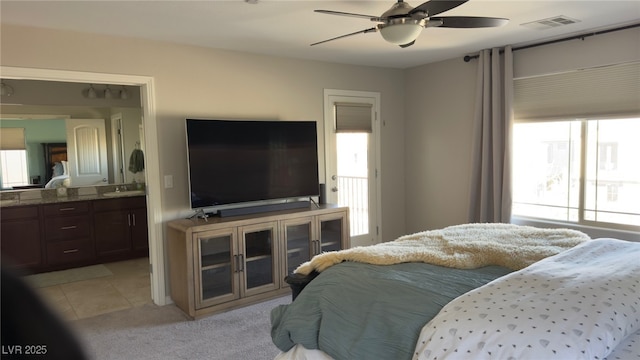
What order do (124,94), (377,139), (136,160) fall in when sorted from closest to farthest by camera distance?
(377,139) → (124,94) → (136,160)

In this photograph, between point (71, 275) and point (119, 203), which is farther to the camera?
point (119, 203)

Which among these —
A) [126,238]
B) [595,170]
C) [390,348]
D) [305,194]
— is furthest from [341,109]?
[390,348]

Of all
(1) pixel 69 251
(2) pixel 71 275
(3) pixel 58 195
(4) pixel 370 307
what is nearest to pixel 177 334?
(4) pixel 370 307

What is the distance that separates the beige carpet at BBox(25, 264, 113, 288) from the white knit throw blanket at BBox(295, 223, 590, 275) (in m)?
3.54

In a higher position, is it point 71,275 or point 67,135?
point 67,135

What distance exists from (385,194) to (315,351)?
3.72m

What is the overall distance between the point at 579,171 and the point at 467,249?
238cm

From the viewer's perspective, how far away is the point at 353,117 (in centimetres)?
537

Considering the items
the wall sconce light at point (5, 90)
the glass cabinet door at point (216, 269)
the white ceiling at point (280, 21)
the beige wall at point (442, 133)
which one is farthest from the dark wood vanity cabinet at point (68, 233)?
the beige wall at point (442, 133)

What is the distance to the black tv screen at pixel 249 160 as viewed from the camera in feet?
13.2

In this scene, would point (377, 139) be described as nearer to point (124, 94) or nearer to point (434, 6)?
point (434, 6)

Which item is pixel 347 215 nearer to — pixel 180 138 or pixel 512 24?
pixel 180 138

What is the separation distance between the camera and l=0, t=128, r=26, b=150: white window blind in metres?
5.45

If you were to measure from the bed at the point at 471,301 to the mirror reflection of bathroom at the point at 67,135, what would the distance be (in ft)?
14.6
